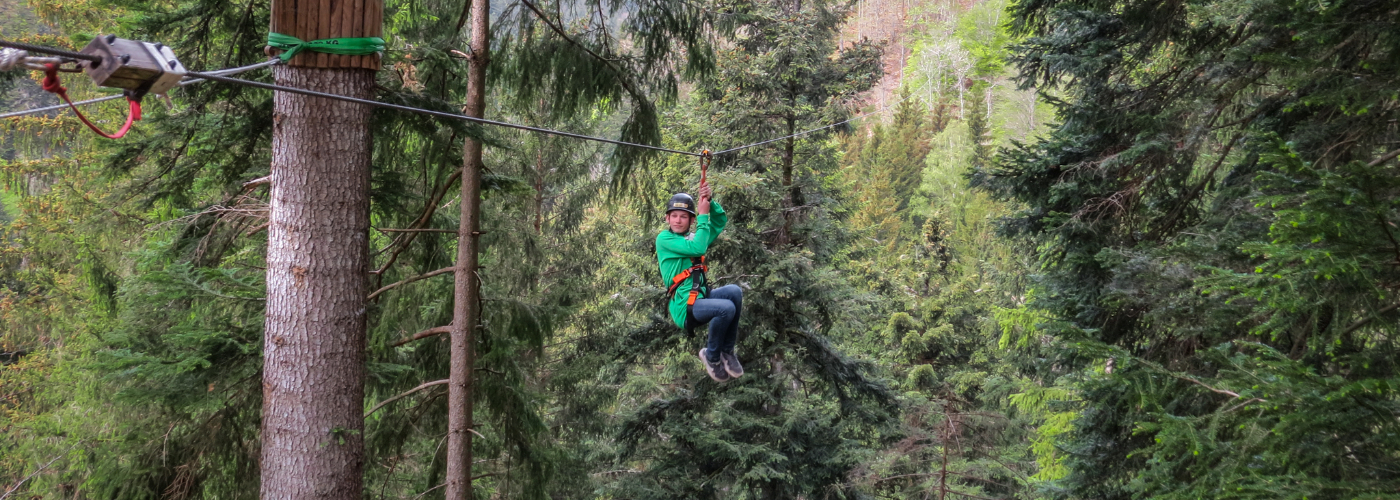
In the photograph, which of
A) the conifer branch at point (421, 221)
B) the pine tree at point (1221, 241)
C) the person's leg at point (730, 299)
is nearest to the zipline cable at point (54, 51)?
the conifer branch at point (421, 221)

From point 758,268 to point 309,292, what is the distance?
8672 mm

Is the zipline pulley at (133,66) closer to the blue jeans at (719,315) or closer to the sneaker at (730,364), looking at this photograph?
the blue jeans at (719,315)

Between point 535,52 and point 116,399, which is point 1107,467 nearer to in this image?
point 535,52

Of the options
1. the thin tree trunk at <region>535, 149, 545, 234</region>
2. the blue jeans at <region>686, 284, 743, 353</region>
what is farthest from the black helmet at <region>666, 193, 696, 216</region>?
the thin tree trunk at <region>535, 149, 545, 234</region>

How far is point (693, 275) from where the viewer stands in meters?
5.97

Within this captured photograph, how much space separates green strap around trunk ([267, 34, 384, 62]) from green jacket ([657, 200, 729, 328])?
7.90ft

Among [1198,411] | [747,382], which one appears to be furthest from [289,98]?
[747,382]

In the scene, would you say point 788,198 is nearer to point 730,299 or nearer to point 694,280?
point 730,299

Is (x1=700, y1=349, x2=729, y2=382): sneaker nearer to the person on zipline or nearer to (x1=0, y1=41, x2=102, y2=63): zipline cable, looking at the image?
the person on zipline

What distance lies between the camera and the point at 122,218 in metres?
6.10

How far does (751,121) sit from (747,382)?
4153mm

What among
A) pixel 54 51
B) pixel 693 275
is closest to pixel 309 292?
pixel 54 51

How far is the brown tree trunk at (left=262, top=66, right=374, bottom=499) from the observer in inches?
157

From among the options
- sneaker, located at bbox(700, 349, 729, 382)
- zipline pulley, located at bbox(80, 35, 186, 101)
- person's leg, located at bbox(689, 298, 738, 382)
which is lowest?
sneaker, located at bbox(700, 349, 729, 382)
